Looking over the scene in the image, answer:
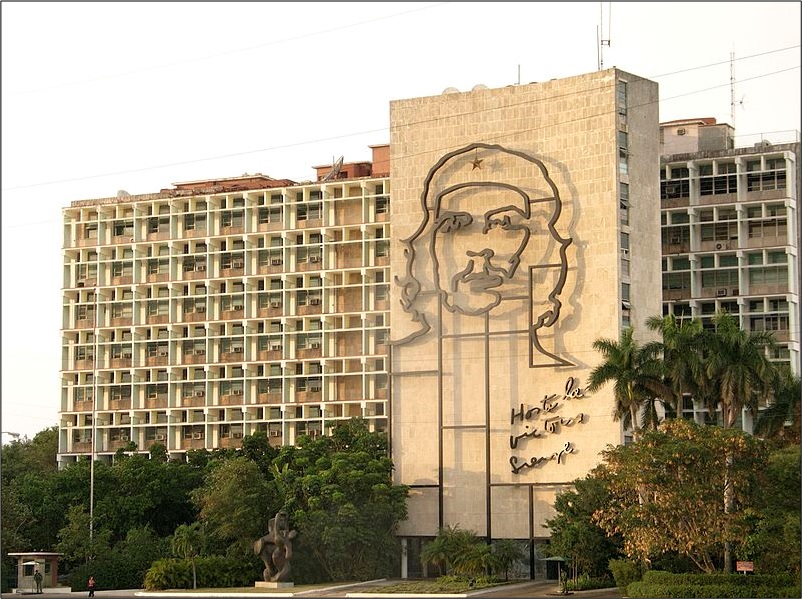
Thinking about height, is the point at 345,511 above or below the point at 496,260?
below

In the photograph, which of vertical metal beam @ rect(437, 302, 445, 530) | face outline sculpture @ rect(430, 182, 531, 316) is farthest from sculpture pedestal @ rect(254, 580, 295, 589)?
face outline sculpture @ rect(430, 182, 531, 316)

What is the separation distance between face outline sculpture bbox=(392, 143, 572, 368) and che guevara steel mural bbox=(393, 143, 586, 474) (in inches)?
2.2

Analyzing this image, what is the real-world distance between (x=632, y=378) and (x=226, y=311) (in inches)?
1731

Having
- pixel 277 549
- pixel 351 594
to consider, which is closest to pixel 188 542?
pixel 277 549

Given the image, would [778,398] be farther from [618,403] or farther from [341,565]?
[341,565]

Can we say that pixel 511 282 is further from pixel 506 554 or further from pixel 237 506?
pixel 237 506

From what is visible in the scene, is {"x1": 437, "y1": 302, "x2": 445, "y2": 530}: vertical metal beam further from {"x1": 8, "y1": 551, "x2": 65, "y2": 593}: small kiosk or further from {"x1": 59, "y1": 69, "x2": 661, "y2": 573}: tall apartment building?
{"x1": 8, "y1": 551, "x2": 65, "y2": 593}: small kiosk

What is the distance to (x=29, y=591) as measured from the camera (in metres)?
73.3

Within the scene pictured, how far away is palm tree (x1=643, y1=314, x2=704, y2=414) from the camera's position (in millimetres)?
63625

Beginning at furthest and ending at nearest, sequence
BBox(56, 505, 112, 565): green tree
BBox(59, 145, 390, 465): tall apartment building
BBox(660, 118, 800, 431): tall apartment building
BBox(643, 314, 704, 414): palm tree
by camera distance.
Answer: BBox(59, 145, 390, 465): tall apartment building, BBox(660, 118, 800, 431): tall apartment building, BBox(56, 505, 112, 565): green tree, BBox(643, 314, 704, 414): palm tree

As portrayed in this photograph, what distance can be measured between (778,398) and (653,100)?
21.3 meters

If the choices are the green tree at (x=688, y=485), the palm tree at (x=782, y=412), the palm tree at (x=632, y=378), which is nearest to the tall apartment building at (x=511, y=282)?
the palm tree at (x=632, y=378)

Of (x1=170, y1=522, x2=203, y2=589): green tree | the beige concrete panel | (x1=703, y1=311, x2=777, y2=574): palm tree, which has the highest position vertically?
(x1=703, y1=311, x2=777, y2=574): palm tree

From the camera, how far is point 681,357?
63812mm
